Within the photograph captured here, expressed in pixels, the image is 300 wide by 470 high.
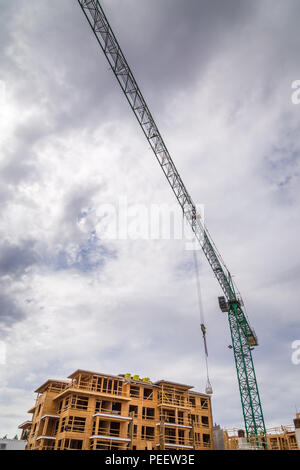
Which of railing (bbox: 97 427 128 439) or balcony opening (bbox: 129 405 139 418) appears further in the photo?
balcony opening (bbox: 129 405 139 418)

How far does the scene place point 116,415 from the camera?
130ft

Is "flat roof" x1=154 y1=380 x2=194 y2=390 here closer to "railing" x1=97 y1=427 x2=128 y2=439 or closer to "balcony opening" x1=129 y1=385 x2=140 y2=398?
"balcony opening" x1=129 y1=385 x2=140 y2=398

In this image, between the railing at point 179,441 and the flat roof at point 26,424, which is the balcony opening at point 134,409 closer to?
the railing at point 179,441

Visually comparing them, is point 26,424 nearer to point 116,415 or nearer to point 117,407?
point 117,407

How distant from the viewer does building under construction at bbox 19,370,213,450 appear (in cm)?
3792

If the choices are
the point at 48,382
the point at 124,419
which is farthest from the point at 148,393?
the point at 48,382

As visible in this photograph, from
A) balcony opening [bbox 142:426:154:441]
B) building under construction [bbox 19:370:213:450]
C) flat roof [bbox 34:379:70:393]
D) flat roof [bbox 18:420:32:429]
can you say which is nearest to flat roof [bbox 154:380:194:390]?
building under construction [bbox 19:370:213:450]

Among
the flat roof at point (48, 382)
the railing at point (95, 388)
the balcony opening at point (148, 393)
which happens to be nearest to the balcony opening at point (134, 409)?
the balcony opening at point (148, 393)

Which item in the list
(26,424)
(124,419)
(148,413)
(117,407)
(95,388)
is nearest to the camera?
(124,419)

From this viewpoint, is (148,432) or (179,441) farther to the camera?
(179,441)

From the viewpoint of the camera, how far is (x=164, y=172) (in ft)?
147

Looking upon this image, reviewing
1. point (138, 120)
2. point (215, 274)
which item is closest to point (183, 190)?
point (138, 120)
